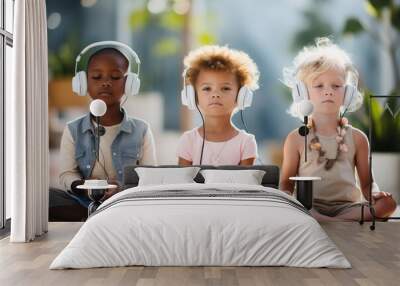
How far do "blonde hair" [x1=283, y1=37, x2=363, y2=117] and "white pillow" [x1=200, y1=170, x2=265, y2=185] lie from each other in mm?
1207

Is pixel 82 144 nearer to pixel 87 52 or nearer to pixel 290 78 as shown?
pixel 87 52

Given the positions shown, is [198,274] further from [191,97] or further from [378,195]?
[378,195]

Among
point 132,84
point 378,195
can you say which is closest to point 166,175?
point 132,84

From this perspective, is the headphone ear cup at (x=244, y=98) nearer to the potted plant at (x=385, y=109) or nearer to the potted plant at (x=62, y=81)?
the potted plant at (x=385, y=109)

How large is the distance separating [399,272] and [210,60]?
13.4 feet

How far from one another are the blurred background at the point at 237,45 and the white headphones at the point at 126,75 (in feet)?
0.22

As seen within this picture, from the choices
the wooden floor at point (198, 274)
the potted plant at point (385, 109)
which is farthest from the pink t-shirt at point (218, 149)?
the wooden floor at point (198, 274)

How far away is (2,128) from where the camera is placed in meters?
7.13

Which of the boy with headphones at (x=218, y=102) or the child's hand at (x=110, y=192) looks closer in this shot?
the child's hand at (x=110, y=192)

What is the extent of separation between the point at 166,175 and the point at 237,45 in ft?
6.28

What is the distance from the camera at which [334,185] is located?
8.00 metres

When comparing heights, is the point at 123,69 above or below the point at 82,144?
above

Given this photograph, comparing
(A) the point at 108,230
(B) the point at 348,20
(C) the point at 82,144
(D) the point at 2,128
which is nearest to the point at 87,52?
(C) the point at 82,144

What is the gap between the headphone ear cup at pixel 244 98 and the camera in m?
8.10
